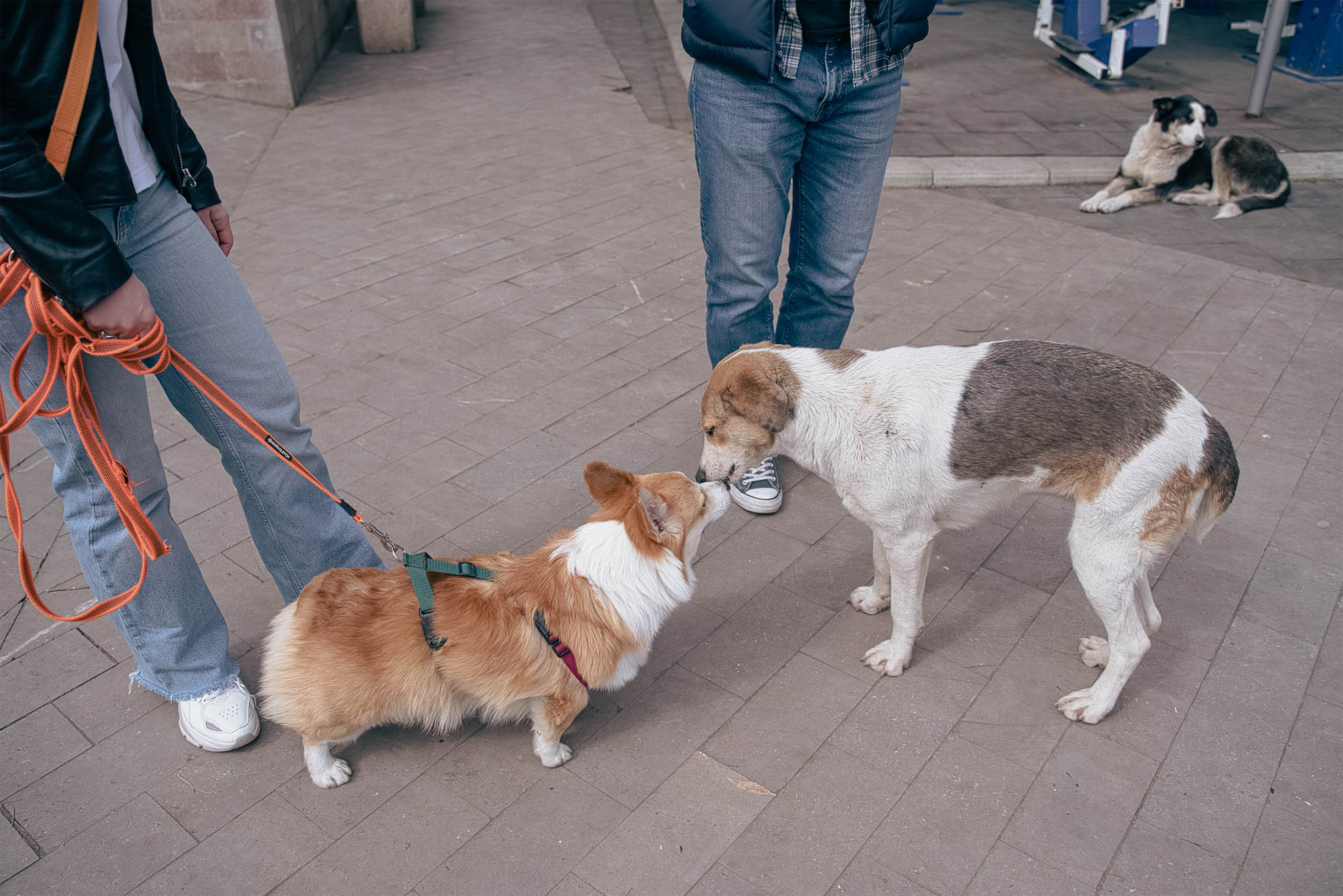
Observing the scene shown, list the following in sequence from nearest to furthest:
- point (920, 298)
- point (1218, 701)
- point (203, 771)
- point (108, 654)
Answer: point (203, 771), point (1218, 701), point (108, 654), point (920, 298)

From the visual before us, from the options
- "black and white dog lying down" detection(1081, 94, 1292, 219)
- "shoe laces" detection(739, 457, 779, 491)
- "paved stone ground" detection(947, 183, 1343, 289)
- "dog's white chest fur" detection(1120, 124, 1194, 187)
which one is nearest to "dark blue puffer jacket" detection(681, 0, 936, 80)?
"shoe laces" detection(739, 457, 779, 491)

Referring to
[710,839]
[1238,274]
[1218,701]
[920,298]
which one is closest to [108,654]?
[710,839]

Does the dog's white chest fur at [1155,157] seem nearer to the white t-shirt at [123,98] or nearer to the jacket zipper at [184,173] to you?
the jacket zipper at [184,173]

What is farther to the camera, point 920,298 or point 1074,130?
point 1074,130

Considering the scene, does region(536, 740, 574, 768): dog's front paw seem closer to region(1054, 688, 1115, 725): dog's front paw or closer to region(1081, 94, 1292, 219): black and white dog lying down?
region(1054, 688, 1115, 725): dog's front paw

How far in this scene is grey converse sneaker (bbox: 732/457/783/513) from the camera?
3871mm

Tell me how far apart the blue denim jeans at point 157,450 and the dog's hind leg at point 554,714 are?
0.97m

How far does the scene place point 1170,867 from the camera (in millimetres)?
2410

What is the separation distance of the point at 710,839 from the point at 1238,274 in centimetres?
559

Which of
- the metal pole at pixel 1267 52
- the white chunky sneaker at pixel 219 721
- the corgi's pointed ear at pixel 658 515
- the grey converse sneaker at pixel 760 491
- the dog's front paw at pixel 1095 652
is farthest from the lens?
the metal pole at pixel 1267 52

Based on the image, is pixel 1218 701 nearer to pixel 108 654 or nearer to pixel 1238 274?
pixel 108 654

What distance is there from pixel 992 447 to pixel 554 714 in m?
1.54

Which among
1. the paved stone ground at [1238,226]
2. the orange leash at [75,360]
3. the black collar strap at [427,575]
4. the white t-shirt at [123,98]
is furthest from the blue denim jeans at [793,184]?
the paved stone ground at [1238,226]

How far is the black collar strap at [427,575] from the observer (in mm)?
2543
